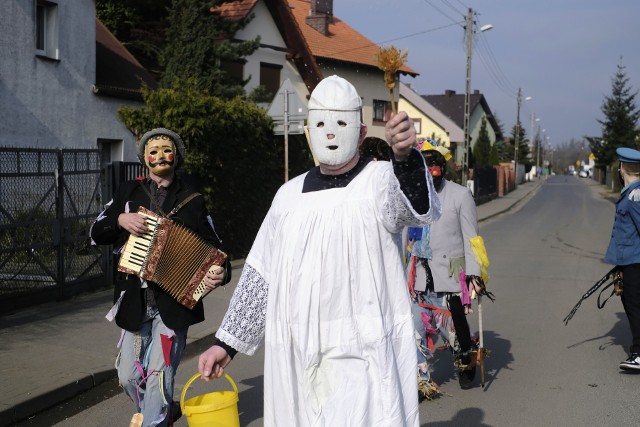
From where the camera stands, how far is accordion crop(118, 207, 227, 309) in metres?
4.40

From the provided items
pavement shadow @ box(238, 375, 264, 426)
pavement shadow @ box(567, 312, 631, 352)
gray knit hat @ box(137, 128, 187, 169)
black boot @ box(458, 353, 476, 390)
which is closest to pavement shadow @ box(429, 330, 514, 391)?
black boot @ box(458, 353, 476, 390)

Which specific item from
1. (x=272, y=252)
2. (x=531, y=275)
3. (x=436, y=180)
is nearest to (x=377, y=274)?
(x=272, y=252)

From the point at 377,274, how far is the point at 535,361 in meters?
5.01

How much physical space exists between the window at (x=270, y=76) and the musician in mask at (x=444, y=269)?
20717 mm

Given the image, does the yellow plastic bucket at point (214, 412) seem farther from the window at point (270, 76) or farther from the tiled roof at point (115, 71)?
the window at point (270, 76)

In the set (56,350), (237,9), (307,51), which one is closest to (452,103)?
(307,51)

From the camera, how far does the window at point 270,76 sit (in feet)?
86.2

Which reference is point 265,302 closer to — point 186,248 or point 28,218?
point 186,248

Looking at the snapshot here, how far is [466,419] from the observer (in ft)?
18.1

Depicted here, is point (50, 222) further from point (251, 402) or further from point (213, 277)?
point (213, 277)

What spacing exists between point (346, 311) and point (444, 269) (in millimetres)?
3207

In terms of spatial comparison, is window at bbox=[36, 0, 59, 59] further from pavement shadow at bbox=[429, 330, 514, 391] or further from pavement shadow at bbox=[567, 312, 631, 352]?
pavement shadow at bbox=[567, 312, 631, 352]

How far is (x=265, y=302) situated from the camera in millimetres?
3199

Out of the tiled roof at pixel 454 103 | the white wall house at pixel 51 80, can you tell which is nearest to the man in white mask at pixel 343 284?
the white wall house at pixel 51 80
